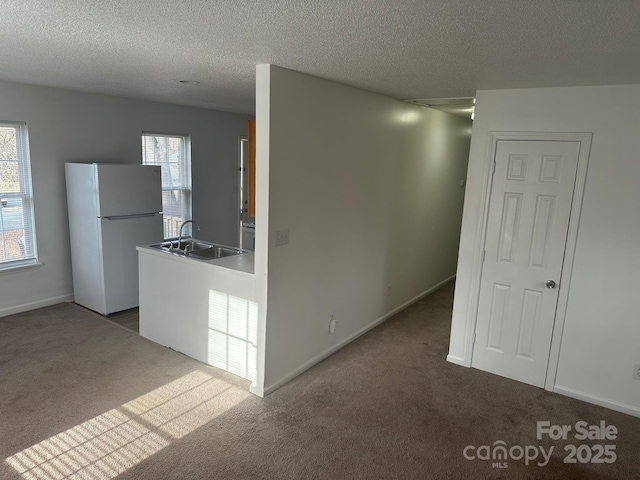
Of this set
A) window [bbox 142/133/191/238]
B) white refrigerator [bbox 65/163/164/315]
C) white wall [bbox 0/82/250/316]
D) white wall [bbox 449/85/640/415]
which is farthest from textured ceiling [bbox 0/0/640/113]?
window [bbox 142/133/191/238]

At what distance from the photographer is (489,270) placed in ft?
11.8

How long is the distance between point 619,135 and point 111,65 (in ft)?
11.4

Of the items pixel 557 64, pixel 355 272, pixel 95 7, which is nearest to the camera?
pixel 95 7

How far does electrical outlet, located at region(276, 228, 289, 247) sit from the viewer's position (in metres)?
3.08

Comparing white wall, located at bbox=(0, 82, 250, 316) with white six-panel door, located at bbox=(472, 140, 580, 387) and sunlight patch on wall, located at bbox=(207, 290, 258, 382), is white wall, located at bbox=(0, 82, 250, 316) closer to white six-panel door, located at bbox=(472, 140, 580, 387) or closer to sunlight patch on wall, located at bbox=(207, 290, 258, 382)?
sunlight patch on wall, located at bbox=(207, 290, 258, 382)

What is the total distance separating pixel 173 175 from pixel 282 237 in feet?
10.8

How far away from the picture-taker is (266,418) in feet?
9.62

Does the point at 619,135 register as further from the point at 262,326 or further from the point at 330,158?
the point at 262,326

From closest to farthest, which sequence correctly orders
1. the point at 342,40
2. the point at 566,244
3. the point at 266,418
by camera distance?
the point at 342,40, the point at 266,418, the point at 566,244

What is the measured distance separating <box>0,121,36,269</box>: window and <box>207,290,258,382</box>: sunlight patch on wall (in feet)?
7.89

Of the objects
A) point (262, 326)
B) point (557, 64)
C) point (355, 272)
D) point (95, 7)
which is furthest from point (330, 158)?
point (95, 7)

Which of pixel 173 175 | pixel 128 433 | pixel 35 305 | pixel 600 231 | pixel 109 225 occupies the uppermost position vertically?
pixel 173 175

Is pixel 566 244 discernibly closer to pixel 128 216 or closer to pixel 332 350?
pixel 332 350

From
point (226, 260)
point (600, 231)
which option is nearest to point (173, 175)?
point (226, 260)
